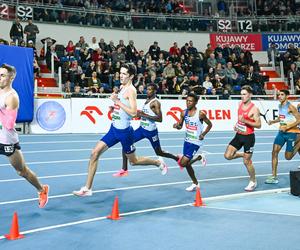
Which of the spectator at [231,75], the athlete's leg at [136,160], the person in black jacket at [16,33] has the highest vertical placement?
the person in black jacket at [16,33]

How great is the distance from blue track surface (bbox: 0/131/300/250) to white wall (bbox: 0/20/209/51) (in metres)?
12.5

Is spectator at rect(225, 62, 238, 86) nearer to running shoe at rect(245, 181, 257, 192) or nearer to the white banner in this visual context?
the white banner

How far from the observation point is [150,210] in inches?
263

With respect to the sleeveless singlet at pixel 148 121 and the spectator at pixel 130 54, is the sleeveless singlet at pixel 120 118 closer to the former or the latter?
the sleeveless singlet at pixel 148 121

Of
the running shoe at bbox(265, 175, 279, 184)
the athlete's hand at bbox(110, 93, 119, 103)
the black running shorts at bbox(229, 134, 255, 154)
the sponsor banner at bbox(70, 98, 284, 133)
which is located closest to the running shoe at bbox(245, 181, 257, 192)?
the black running shorts at bbox(229, 134, 255, 154)

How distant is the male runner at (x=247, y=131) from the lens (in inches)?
327

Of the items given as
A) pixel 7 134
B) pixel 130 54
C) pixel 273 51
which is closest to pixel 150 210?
pixel 7 134

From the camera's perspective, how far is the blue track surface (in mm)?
5117

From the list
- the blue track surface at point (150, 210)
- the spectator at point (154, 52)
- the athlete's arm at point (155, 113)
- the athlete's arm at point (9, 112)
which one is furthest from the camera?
the spectator at point (154, 52)

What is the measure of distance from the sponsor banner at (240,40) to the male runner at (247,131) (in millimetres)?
19000

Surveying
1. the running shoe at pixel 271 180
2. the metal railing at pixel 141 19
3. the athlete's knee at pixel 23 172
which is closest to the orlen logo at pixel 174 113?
the metal railing at pixel 141 19

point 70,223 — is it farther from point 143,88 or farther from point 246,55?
point 246,55

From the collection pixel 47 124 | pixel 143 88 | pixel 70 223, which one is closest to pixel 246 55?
pixel 143 88

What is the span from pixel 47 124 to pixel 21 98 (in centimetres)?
131
